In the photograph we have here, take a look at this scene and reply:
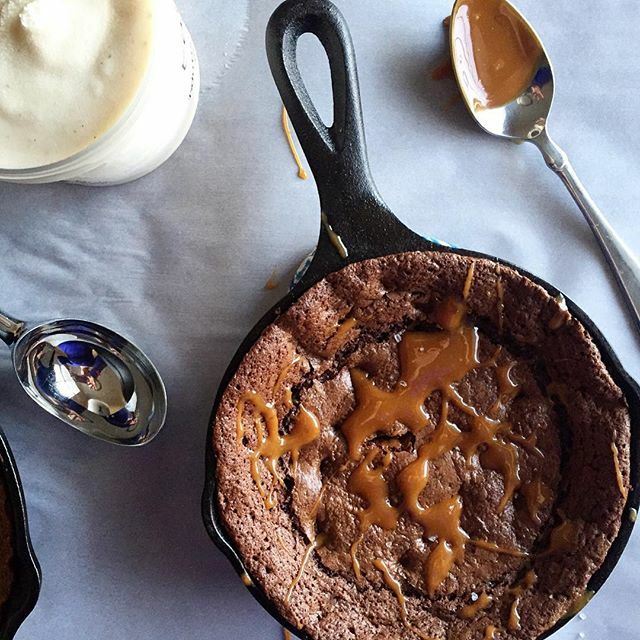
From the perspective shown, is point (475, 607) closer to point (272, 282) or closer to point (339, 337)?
point (339, 337)

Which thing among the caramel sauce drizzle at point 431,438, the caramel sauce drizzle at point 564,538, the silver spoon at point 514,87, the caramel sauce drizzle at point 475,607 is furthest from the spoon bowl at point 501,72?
the caramel sauce drizzle at point 475,607

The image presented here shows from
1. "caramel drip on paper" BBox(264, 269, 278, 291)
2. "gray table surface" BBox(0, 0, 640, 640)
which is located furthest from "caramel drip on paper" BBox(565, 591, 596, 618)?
"caramel drip on paper" BBox(264, 269, 278, 291)

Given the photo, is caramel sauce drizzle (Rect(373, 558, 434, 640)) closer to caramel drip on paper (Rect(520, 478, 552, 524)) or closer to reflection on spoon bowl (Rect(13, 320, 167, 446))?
caramel drip on paper (Rect(520, 478, 552, 524))

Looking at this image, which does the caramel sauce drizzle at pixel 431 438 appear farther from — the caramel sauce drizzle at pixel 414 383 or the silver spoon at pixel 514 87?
the silver spoon at pixel 514 87

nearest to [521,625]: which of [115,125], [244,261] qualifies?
[244,261]

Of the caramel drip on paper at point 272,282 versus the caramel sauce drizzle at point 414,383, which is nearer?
the caramel sauce drizzle at point 414,383

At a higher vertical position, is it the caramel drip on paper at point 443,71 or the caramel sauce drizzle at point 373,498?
the caramel drip on paper at point 443,71
